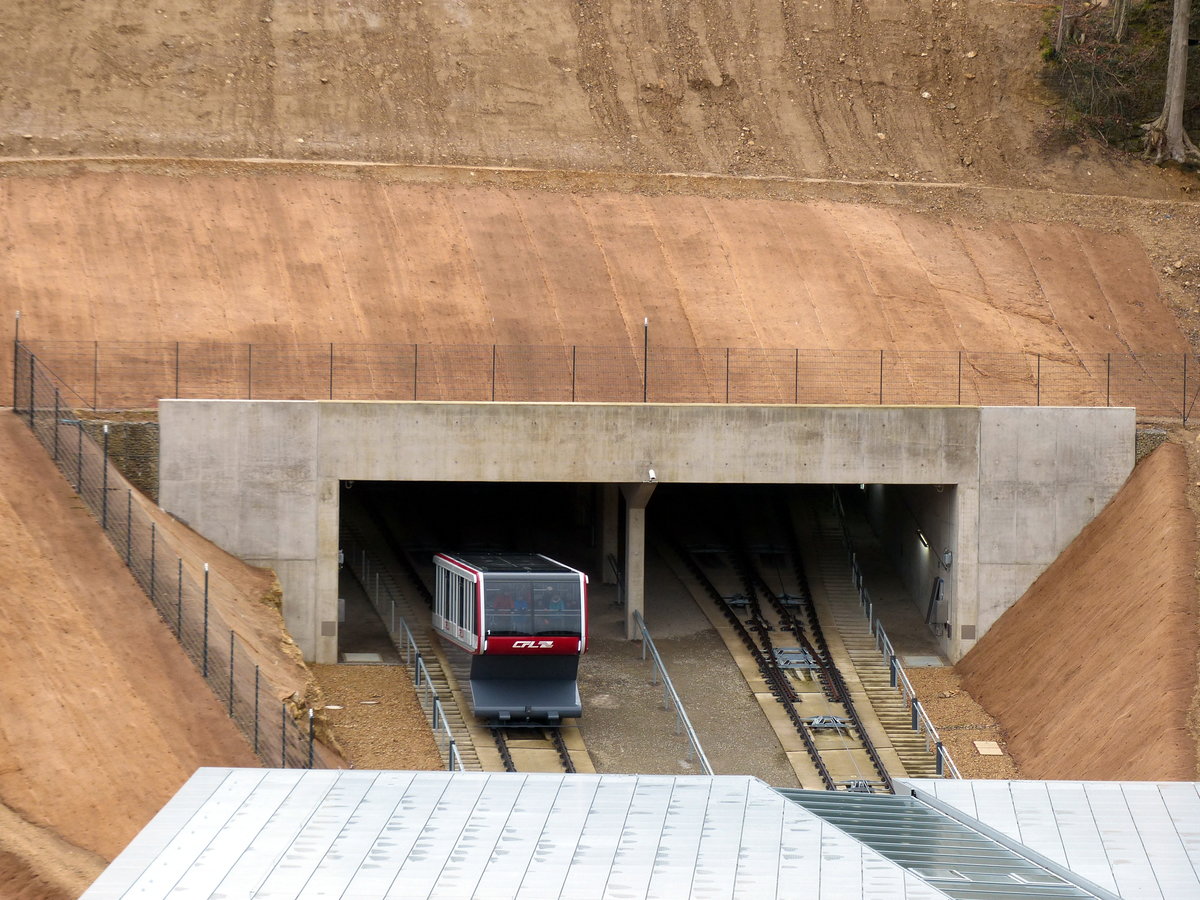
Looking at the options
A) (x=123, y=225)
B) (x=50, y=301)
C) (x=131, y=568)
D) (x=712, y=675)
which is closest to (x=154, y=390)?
(x=50, y=301)

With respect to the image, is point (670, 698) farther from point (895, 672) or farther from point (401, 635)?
point (401, 635)

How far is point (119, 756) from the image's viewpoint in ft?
99.9

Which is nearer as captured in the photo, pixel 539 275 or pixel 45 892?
pixel 45 892

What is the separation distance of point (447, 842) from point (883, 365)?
31193 millimetres

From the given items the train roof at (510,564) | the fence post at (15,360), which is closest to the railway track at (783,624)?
the train roof at (510,564)

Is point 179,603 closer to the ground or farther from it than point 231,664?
farther from it

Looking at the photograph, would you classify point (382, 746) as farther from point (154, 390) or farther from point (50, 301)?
point (50, 301)

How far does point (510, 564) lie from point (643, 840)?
60.5 ft

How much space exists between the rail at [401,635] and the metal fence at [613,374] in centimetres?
456

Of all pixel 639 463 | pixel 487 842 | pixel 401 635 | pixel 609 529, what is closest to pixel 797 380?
pixel 609 529

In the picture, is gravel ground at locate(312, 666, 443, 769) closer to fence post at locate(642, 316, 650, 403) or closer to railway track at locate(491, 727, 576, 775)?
railway track at locate(491, 727, 576, 775)

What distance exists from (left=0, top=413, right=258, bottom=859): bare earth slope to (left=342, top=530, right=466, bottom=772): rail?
22.8 ft

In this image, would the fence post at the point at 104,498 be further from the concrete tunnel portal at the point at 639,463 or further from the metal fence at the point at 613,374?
the metal fence at the point at 613,374

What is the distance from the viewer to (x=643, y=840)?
2439 cm
